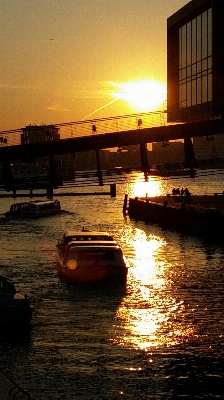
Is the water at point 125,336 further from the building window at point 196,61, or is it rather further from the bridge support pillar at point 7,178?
the building window at point 196,61

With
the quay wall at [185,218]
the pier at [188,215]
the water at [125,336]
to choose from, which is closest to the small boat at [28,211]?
the pier at [188,215]

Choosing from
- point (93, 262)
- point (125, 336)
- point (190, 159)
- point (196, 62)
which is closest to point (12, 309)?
point (125, 336)

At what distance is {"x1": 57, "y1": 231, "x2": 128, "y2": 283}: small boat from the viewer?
48.3 m

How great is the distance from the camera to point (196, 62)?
79500mm

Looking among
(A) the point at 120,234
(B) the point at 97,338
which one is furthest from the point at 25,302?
(A) the point at 120,234

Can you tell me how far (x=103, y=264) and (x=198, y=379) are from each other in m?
17.8

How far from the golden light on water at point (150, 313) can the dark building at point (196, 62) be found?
1689cm

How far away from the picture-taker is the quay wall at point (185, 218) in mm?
88062

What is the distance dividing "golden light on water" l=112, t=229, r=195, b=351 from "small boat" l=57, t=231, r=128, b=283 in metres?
1.83

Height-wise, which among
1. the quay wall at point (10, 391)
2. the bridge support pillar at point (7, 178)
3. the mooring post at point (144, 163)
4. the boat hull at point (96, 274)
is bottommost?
the boat hull at point (96, 274)

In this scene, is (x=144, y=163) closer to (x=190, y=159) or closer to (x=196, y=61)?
(x=190, y=159)

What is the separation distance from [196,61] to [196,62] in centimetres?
9

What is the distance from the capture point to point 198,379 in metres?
31.8

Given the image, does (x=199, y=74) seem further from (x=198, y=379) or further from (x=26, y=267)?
(x=198, y=379)
